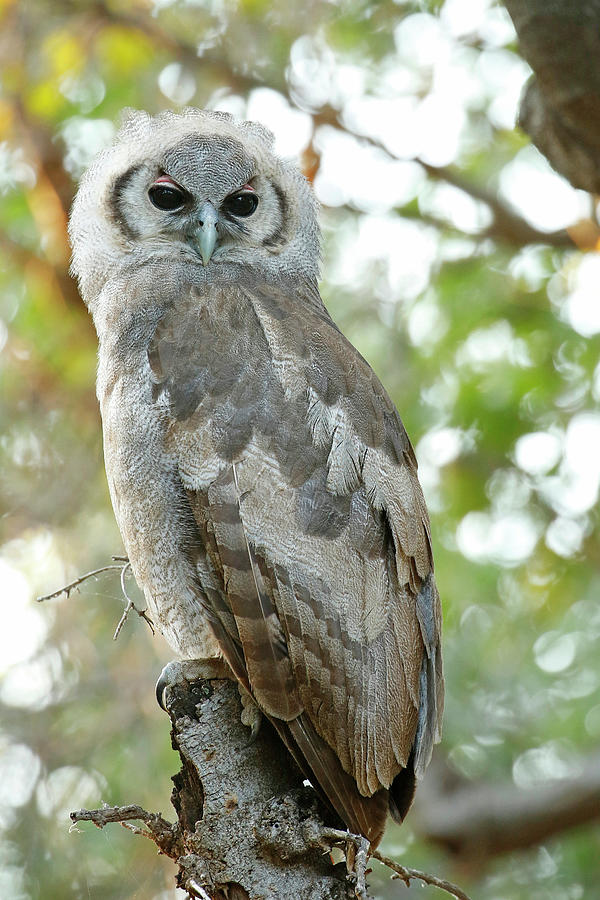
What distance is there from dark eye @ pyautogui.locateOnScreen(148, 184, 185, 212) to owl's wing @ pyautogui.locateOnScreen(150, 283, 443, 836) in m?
0.63

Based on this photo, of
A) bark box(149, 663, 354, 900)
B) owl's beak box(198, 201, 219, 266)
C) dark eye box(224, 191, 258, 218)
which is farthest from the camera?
dark eye box(224, 191, 258, 218)

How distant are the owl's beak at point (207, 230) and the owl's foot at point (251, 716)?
55.9 inches

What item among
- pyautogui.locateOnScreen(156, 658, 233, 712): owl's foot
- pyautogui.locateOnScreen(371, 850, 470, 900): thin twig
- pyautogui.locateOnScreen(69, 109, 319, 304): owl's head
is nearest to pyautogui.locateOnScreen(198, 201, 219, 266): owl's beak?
pyautogui.locateOnScreen(69, 109, 319, 304): owl's head

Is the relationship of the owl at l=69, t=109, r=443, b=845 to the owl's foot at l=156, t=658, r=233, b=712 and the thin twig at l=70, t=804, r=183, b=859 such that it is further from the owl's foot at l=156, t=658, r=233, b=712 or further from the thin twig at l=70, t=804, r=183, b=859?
the thin twig at l=70, t=804, r=183, b=859

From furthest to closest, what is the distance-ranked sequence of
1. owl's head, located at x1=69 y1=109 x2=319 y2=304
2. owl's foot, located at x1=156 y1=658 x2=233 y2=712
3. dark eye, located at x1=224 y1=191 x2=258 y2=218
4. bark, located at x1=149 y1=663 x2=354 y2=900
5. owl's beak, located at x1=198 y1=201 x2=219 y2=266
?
dark eye, located at x1=224 y1=191 x2=258 y2=218 < owl's head, located at x1=69 y1=109 x2=319 y2=304 < owl's beak, located at x1=198 y1=201 x2=219 y2=266 < owl's foot, located at x1=156 y1=658 x2=233 y2=712 < bark, located at x1=149 y1=663 x2=354 y2=900

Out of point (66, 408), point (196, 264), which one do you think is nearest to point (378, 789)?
point (196, 264)

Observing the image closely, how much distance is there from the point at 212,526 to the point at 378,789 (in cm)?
83

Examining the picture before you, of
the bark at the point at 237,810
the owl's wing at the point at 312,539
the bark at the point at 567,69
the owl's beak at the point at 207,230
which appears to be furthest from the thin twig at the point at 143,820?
the bark at the point at 567,69

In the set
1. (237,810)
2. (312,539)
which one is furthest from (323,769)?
(312,539)

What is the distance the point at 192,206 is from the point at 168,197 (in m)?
0.10

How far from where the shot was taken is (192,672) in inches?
111

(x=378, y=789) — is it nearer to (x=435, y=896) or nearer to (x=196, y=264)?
(x=196, y=264)

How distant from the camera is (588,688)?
652cm

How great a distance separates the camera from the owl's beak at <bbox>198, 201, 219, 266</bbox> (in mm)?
3298
